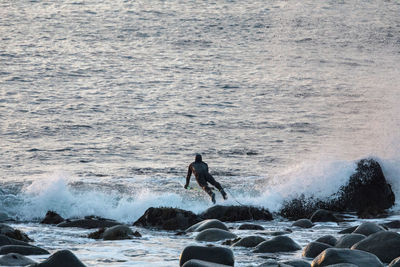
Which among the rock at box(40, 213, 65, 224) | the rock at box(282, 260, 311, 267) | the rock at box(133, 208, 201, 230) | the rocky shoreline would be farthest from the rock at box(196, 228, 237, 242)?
the rock at box(40, 213, 65, 224)

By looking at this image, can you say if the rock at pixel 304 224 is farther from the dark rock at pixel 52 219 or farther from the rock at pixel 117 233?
the dark rock at pixel 52 219

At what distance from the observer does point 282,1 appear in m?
66.1

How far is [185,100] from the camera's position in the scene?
40969 mm

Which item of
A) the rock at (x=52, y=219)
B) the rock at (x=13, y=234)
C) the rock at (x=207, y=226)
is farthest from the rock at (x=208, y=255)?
the rock at (x=52, y=219)

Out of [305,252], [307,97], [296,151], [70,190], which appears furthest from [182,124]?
[305,252]

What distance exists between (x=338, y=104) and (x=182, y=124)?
9642 mm

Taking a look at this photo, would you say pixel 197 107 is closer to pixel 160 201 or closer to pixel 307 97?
pixel 307 97

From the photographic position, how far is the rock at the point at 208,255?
11680 millimetres

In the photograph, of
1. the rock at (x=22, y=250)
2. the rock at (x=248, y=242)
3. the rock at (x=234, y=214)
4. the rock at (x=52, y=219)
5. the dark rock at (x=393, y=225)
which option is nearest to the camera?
the rock at (x=22, y=250)

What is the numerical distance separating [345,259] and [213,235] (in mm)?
4436

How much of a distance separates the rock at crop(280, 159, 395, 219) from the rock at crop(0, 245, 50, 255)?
9.07 meters

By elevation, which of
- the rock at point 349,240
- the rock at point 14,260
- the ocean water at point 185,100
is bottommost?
the rock at point 349,240

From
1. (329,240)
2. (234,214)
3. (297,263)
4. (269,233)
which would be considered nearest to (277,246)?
(329,240)

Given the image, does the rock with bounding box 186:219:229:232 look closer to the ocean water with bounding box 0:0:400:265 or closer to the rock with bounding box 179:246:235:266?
the ocean water with bounding box 0:0:400:265
